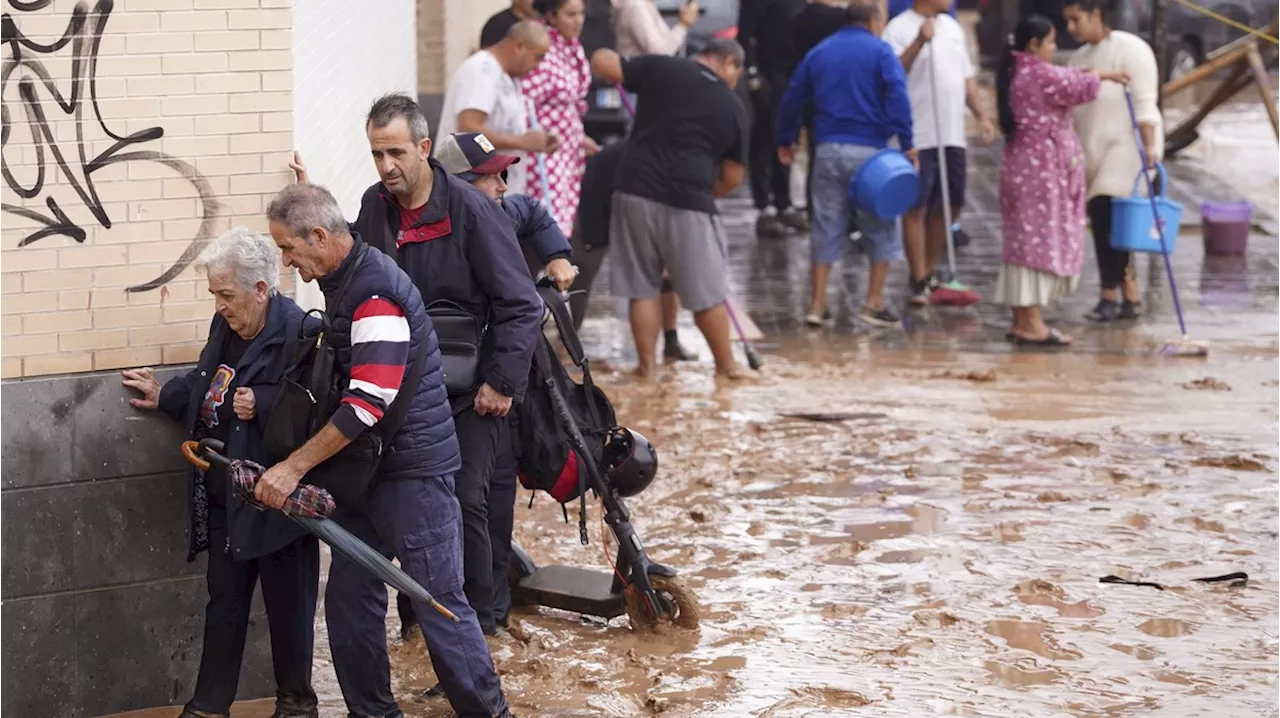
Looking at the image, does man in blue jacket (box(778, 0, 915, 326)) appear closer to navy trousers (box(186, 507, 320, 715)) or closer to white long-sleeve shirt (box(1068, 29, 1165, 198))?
white long-sleeve shirt (box(1068, 29, 1165, 198))

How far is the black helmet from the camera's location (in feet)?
20.1

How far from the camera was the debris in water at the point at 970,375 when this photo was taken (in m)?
10.2

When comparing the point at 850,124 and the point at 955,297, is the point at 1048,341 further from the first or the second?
the point at 850,124

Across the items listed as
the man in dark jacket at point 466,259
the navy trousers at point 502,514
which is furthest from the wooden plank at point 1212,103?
the man in dark jacket at point 466,259

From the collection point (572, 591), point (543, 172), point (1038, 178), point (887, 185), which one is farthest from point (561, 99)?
point (572, 591)

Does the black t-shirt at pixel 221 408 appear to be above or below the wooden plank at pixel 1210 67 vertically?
below

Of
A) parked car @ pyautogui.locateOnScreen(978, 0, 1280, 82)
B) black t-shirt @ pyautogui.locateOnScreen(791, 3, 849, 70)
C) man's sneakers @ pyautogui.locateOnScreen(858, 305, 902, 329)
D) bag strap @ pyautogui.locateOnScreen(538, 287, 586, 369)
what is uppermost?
parked car @ pyautogui.locateOnScreen(978, 0, 1280, 82)

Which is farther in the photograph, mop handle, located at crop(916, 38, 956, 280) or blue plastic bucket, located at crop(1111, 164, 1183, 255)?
mop handle, located at crop(916, 38, 956, 280)

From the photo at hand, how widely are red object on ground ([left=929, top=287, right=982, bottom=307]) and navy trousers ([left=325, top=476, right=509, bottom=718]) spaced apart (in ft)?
24.9

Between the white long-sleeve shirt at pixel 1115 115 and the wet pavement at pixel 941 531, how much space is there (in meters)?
0.96

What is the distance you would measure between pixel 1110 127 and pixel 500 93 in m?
4.32

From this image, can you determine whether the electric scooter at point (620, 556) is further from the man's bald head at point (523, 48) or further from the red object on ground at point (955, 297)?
the red object on ground at point (955, 297)

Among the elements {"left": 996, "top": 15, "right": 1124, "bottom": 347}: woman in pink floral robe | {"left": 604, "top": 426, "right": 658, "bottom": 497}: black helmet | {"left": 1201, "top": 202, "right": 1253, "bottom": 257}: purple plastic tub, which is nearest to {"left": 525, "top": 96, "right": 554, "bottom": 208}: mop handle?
{"left": 996, "top": 15, "right": 1124, "bottom": 347}: woman in pink floral robe

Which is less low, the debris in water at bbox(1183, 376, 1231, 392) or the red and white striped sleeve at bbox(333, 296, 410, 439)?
the red and white striped sleeve at bbox(333, 296, 410, 439)
